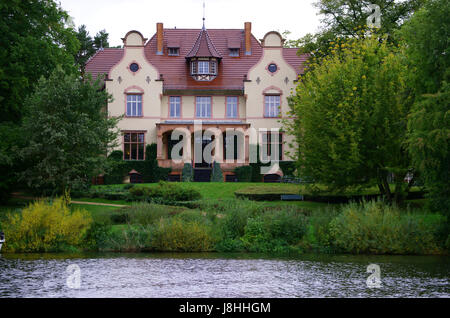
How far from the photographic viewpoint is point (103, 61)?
150ft

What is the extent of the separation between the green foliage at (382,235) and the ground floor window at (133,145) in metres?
24.7

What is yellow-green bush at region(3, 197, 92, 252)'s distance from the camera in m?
20.0

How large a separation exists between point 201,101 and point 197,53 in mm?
3552

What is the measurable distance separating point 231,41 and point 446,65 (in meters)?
28.1

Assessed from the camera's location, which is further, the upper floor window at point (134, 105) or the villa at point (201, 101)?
the upper floor window at point (134, 105)

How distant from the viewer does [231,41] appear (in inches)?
1827

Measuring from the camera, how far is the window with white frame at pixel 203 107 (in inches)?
1726

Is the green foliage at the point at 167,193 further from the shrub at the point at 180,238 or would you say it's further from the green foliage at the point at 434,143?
the green foliage at the point at 434,143

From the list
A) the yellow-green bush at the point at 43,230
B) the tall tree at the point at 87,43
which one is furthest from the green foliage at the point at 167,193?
the tall tree at the point at 87,43

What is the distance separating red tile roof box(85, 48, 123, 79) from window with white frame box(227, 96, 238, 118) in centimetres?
916

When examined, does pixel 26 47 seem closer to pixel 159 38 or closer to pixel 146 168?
pixel 146 168

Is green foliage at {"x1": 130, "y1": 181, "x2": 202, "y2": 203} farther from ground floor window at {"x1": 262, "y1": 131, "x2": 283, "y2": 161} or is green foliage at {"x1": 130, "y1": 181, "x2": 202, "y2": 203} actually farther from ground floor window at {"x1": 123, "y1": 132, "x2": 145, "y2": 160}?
ground floor window at {"x1": 262, "y1": 131, "x2": 283, "y2": 161}

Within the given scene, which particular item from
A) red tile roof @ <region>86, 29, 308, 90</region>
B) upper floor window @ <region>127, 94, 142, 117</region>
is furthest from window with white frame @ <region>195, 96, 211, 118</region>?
upper floor window @ <region>127, 94, 142, 117</region>
